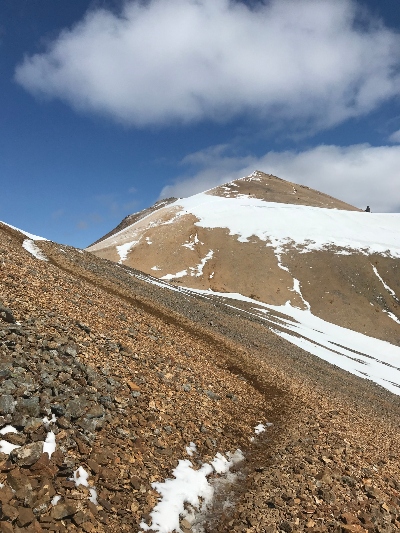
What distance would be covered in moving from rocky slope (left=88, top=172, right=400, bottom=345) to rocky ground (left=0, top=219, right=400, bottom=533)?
69.5 meters

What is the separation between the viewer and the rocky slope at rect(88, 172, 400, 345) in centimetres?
8675

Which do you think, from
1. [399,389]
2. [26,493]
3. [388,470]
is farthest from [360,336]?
[26,493]

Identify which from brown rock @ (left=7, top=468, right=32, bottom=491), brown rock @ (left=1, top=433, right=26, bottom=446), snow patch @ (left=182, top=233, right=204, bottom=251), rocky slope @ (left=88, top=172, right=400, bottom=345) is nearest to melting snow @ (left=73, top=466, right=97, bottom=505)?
brown rock @ (left=7, top=468, right=32, bottom=491)

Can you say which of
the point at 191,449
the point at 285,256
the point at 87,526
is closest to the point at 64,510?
the point at 87,526

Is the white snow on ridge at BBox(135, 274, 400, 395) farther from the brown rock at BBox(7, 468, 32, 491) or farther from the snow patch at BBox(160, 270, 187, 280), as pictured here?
the brown rock at BBox(7, 468, 32, 491)

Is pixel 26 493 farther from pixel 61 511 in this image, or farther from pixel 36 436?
pixel 36 436

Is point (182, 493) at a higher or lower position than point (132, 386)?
lower

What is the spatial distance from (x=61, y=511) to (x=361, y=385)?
104 feet

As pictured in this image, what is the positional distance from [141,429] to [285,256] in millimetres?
98109

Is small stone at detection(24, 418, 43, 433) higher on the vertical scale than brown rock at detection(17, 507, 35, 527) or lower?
higher

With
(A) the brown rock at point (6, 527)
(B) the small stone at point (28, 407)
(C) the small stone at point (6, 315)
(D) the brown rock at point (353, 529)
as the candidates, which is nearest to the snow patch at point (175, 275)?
(C) the small stone at point (6, 315)

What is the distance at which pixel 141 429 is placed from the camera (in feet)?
33.6

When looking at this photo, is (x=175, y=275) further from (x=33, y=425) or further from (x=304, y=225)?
(x=33, y=425)

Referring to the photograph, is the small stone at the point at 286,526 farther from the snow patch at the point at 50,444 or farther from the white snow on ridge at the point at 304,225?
the white snow on ridge at the point at 304,225
